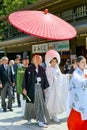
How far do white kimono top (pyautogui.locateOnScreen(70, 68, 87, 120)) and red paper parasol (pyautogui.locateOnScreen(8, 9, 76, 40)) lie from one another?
1.10 m

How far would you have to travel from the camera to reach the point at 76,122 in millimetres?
6188

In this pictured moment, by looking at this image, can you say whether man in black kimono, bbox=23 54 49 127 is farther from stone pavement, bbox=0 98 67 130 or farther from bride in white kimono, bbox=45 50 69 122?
bride in white kimono, bbox=45 50 69 122

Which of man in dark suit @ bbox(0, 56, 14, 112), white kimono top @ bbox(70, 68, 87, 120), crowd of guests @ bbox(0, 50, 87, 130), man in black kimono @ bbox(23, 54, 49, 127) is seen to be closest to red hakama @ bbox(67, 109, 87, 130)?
crowd of guests @ bbox(0, 50, 87, 130)

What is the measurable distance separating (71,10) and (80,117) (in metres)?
A: 16.2

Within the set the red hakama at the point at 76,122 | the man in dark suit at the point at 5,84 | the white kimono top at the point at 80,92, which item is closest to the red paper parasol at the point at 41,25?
the white kimono top at the point at 80,92

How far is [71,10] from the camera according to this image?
2173cm

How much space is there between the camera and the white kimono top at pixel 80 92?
6.00 m

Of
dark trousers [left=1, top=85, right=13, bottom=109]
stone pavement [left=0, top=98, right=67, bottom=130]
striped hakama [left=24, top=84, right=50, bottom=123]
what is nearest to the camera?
stone pavement [left=0, top=98, right=67, bottom=130]

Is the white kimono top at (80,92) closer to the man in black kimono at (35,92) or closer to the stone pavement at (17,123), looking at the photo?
the stone pavement at (17,123)

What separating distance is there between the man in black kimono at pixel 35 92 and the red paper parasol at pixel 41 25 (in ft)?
2.63

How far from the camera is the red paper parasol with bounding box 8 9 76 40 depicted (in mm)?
6855

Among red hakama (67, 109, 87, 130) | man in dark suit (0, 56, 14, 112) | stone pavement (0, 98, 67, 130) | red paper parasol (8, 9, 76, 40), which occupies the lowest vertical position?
stone pavement (0, 98, 67, 130)

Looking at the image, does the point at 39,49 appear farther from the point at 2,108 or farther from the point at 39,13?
the point at 39,13

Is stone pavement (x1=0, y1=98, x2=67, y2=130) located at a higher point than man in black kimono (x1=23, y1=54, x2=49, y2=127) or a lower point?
lower
